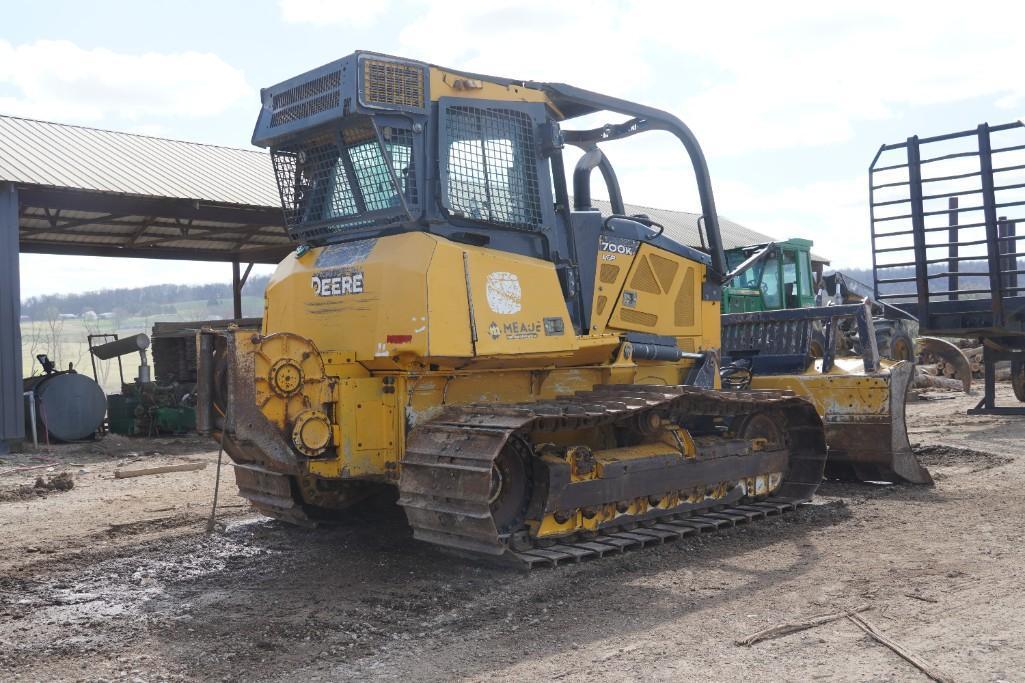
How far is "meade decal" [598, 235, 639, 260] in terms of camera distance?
24.8 ft

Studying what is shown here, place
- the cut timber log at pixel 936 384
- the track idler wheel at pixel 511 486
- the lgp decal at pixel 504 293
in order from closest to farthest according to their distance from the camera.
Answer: the track idler wheel at pixel 511 486
the lgp decal at pixel 504 293
the cut timber log at pixel 936 384

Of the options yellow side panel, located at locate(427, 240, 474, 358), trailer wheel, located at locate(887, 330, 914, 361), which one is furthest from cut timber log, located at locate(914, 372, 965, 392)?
yellow side panel, located at locate(427, 240, 474, 358)

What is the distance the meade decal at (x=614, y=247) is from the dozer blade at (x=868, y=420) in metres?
2.73

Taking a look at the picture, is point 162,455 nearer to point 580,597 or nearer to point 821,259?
point 580,597

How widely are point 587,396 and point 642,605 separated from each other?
1.89 m

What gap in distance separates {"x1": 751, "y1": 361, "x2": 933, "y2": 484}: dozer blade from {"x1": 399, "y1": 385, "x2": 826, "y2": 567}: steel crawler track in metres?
1.43

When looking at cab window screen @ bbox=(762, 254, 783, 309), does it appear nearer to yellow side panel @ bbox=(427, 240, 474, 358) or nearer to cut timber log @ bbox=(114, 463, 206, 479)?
cut timber log @ bbox=(114, 463, 206, 479)

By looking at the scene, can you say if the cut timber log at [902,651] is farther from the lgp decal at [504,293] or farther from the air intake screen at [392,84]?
the air intake screen at [392,84]

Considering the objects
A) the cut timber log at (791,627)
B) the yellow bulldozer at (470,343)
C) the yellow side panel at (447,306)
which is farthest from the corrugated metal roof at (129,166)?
the cut timber log at (791,627)

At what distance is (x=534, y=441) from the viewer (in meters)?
6.64

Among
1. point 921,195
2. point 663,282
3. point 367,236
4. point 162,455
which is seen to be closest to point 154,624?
point 367,236

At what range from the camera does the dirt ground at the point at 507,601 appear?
4512 mm

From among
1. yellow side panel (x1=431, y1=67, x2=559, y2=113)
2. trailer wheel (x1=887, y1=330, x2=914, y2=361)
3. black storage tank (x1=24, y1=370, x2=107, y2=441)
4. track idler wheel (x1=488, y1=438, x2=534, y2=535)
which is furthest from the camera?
trailer wheel (x1=887, y1=330, x2=914, y2=361)

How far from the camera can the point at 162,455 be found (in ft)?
48.7
